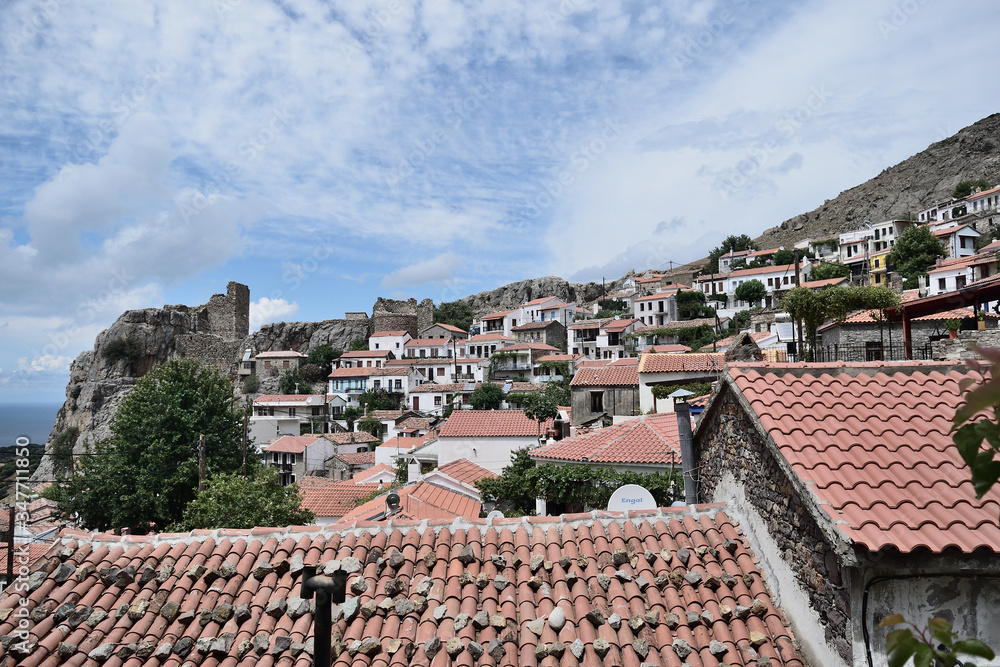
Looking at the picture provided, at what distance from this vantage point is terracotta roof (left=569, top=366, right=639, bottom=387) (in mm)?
27938

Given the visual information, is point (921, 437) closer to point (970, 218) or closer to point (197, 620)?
point (197, 620)

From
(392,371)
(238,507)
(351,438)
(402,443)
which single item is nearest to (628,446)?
(238,507)

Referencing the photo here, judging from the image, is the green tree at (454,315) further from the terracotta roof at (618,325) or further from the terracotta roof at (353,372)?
the terracotta roof at (618,325)

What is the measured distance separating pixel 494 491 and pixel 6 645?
12.2m

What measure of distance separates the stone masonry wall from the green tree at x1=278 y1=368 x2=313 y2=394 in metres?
68.8

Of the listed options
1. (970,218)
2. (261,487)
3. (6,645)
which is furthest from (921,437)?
(970,218)

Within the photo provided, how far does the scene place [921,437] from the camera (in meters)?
4.50

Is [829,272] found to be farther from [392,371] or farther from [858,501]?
[858,501]

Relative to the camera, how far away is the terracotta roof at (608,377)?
91.7 ft

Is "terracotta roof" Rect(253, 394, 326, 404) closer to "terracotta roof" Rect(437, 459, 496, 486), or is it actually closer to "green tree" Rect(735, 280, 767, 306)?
"terracotta roof" Rect(437, 459, 496, 486)

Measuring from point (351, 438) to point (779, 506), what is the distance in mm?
46027

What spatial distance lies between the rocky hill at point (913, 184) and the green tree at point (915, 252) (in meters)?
35.5

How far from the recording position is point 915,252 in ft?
180

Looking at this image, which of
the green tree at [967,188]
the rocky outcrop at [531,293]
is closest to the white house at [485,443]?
the rocky outcrop at [531,293]
